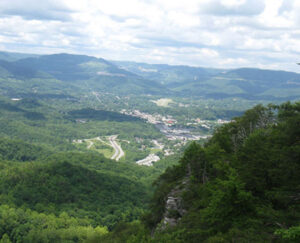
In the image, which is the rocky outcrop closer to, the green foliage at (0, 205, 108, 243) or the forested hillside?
the forested hillside

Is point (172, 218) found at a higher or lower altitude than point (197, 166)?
lower

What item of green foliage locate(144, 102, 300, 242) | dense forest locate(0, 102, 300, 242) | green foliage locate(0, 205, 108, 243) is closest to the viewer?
green foliage locate(144, 102, 300, 242)

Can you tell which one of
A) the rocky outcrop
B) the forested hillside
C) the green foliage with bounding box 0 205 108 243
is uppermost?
the forested hillside

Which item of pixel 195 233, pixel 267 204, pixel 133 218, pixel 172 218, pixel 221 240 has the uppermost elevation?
pixel 267 204

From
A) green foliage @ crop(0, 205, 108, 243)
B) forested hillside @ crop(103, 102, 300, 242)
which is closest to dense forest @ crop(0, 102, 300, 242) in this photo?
forested hillside @ crop(103, 102, 300, 242)

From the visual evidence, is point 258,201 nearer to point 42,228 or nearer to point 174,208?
point 174,208

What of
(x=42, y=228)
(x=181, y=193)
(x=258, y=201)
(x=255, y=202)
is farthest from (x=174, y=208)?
(x=42, y=228)

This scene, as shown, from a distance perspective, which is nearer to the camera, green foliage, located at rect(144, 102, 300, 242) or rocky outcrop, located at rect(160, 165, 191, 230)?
green foliage, located at rect(144, 102, 300, 242)

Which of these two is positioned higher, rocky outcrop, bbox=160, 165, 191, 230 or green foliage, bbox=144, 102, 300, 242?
green foliage, bbox=144, 102, 300, 242

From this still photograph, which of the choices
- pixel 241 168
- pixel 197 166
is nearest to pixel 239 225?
pixel 241 168

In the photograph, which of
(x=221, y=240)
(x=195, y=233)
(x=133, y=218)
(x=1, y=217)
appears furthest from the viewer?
(x=133, y=218)

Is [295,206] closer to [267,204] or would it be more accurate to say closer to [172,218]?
[267,204]
